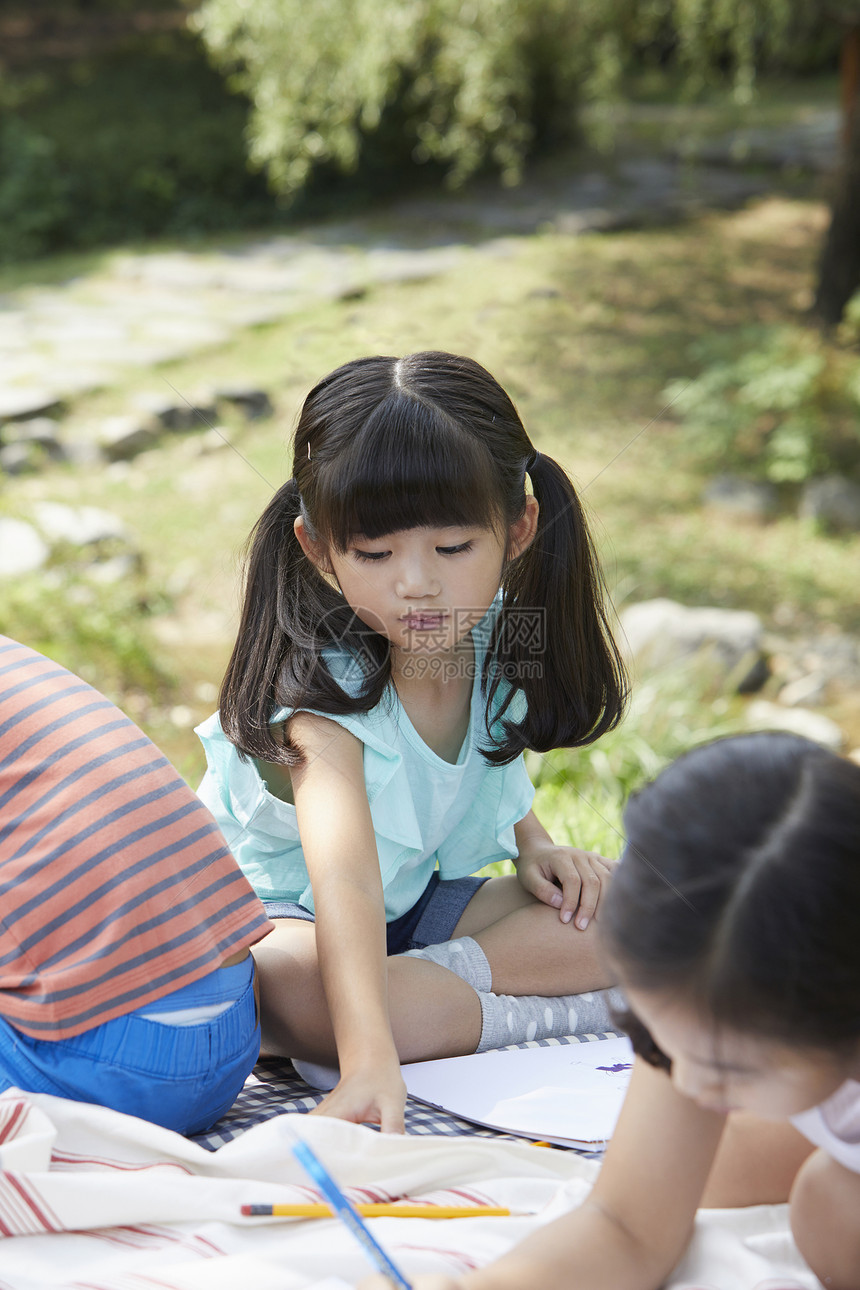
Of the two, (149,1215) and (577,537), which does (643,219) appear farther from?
(149,1215)

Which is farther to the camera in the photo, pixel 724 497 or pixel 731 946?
pixel 724 497

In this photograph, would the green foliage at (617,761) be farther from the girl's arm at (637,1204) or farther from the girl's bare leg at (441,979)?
the girl's arm at (637,1204)

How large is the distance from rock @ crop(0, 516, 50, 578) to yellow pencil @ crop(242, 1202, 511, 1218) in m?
3.00

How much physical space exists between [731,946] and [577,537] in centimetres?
88

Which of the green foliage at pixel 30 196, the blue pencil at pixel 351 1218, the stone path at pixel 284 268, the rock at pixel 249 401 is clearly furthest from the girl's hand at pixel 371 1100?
the green foliage at pixel 30 196

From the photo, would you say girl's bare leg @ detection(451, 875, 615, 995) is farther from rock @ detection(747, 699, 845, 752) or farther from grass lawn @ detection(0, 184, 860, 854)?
rock @ detection(747, 699, 845, 752)

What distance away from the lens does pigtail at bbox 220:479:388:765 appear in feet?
4.74

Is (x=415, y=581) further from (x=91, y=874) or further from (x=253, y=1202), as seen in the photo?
(x=253, y=1202)

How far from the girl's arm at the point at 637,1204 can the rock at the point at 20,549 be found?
10.5ft

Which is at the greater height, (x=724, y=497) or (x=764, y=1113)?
(x=764, y=1113)

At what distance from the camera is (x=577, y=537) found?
5.09ft

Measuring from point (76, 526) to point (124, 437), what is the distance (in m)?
1.02

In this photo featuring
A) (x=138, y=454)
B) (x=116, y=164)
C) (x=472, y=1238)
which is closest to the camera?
(x=472, y=1238)

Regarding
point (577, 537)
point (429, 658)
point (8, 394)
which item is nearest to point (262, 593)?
point (429, 658)
